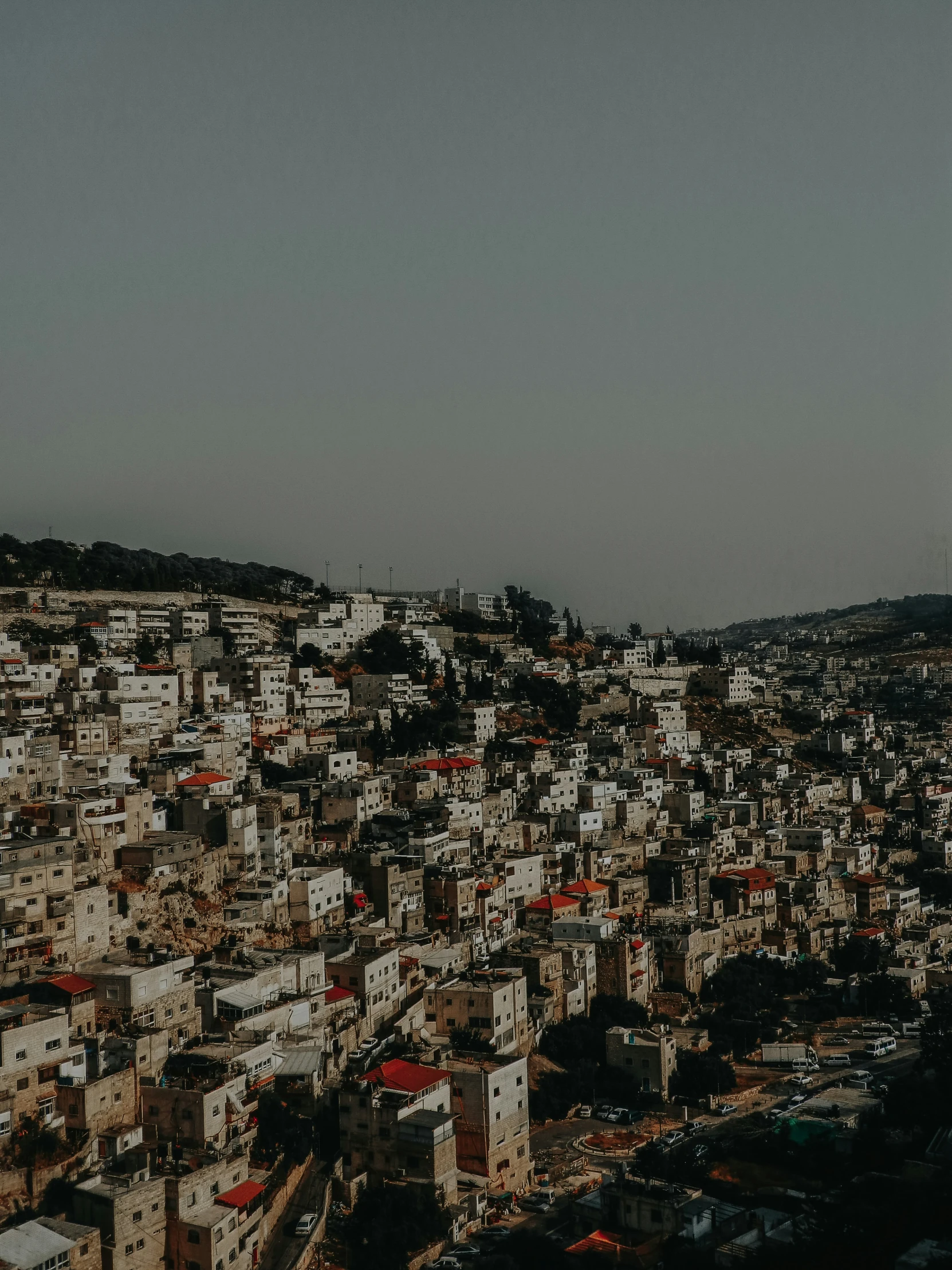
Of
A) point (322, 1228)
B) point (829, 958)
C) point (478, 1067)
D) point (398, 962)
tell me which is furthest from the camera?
point (829, 958)

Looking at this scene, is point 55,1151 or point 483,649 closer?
point 55,1151

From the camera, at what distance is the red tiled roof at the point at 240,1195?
1215 centimetres

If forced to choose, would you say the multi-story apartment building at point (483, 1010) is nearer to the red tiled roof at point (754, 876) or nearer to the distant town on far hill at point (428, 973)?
the distant town on far hill at point (428, 973)

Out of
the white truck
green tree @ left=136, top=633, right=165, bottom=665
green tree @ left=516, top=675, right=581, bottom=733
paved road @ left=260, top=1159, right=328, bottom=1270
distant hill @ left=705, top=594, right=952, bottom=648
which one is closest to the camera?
paved road @ left=260, top=1159, right=328, bottom=1270

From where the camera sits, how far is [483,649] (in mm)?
40969

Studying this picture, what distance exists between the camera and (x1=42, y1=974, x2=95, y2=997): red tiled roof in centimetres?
1390

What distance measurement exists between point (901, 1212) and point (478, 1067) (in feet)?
15.3

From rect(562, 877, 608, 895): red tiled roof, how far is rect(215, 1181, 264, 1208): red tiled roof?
10.1 m

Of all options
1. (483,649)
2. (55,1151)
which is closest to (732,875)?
(55,1151)

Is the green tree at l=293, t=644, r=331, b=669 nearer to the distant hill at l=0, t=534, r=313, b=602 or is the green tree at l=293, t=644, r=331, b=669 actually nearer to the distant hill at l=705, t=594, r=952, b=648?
the distant hill at l=0, t=534, r=313, b=602

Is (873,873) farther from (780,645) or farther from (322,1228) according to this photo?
(780,645)

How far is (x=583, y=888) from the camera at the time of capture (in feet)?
72.8

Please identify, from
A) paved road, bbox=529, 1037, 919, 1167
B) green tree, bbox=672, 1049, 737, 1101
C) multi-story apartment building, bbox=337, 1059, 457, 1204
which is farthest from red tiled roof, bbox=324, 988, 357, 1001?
green tree, bbox=672, 1049, 737, 1101

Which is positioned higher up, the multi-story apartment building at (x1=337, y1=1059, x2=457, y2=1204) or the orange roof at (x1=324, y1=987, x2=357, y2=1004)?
the orange roof at (x1=324, y1=987, x2=357, y2=1004)
